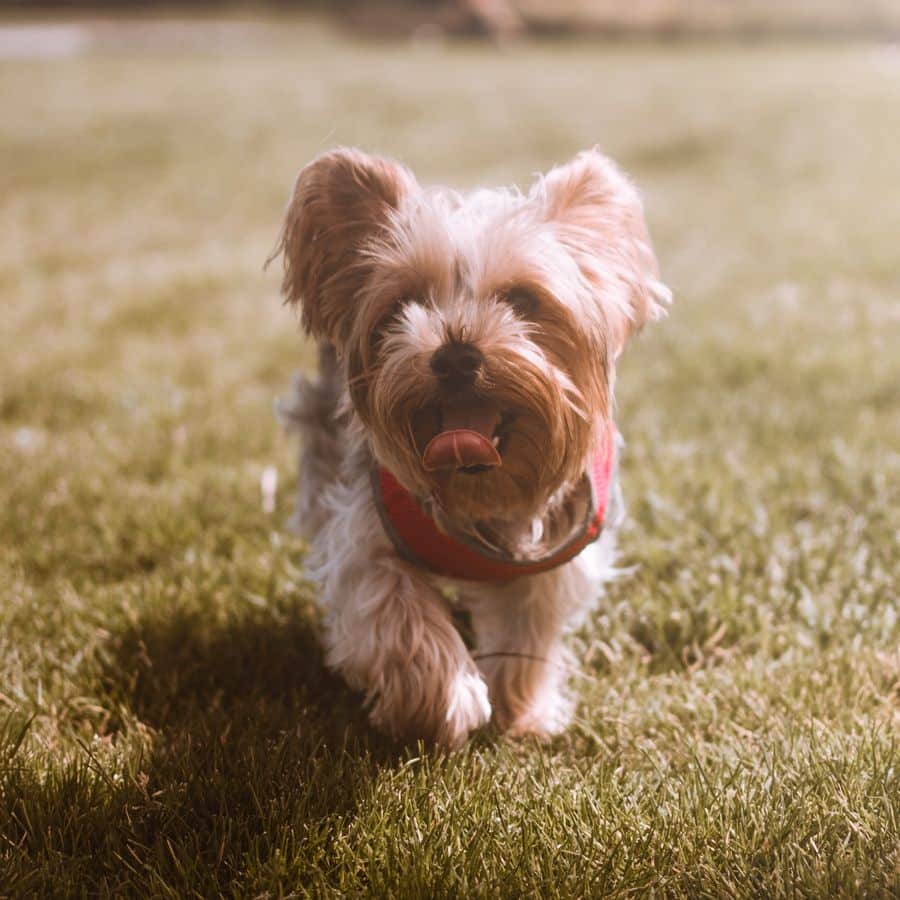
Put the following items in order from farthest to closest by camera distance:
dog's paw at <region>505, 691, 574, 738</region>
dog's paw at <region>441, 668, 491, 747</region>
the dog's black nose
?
dog's paw at <region>505, 691, 574, 738</region>
dog's paw at <region>441, 668, 491, 747</region>
the dog's black nose

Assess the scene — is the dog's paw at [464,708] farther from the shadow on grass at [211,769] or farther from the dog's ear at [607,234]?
the dog's ear at [607,234]

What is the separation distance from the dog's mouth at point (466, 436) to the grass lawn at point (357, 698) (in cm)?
→ 86

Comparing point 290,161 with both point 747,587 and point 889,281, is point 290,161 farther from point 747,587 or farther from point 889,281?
point 747,587

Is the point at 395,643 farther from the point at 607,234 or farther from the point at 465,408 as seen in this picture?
the point at 607,234

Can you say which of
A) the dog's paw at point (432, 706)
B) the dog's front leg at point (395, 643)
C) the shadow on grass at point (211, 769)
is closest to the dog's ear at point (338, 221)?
the dog's front leg at point (395, 643)

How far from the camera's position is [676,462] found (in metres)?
5.37

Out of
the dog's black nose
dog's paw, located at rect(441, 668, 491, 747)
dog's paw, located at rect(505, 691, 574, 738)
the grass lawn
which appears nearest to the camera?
the grass lawn

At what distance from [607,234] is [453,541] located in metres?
Result: 1.00

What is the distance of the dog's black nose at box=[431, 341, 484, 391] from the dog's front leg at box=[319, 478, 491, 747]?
780mm

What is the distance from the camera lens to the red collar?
335 cm

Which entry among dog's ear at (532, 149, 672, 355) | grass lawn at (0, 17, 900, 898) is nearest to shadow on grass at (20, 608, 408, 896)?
grass lawn at (0, 17, 900, 898)

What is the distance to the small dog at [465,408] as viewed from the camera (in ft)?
9.84

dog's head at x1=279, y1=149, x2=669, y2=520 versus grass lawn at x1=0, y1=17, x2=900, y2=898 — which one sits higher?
dog's head at x1=279, y1=149, x2=669, y2=520

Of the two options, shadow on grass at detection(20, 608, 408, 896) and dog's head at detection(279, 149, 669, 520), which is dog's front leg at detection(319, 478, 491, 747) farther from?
dog's head at detection(279, 149, 669, 520)
